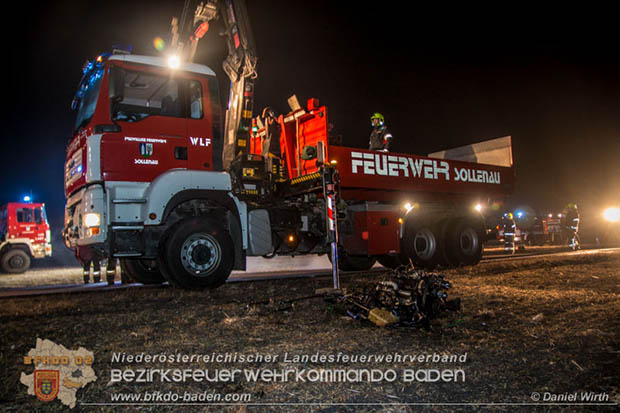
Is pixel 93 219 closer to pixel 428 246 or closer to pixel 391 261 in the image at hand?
pixel 391 261

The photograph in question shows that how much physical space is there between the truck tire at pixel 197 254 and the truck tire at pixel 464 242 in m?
5.51

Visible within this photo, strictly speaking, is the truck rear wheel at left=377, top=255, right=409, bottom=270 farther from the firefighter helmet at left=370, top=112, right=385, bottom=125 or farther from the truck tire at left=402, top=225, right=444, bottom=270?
the firefighter helmet at left=370, top=112, right=385, bottom=125

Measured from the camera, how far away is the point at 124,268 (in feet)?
26.2

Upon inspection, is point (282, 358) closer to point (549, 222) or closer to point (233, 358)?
point (233, 358)

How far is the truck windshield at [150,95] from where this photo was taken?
245 inches

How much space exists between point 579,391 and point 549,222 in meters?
19.3

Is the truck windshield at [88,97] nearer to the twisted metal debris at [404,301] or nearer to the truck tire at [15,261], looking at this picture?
the twisted metal debris at [404,301]

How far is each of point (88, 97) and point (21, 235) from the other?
12.7 meters

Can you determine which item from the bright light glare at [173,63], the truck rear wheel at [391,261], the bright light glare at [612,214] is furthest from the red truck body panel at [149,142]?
the bright light glare at [612,214]

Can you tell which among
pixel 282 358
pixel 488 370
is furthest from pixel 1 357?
pixel 488 370

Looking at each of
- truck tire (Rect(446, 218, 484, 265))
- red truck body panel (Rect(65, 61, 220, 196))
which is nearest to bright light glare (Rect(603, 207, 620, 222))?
truck tire (Rect(446, 218, 484, 265))

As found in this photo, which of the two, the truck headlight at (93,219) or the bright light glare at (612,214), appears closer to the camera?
the truck headlight at (93,219)

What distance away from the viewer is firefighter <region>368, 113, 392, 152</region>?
31.0 feet

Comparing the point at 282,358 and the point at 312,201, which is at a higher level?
the point at 312,201
